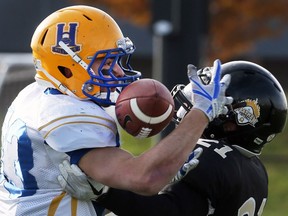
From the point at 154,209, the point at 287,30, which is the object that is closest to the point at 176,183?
the point at 154,209

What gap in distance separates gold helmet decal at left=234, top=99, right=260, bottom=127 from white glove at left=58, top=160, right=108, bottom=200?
731mm

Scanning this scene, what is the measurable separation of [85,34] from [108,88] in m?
0.25

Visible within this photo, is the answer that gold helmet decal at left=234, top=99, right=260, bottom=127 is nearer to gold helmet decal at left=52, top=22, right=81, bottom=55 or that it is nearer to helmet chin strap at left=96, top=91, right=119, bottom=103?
helmet chin strap at left=96, top=91, right=119, bottom=103

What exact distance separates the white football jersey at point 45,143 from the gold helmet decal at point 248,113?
2.23 feet

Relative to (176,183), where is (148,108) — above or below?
above

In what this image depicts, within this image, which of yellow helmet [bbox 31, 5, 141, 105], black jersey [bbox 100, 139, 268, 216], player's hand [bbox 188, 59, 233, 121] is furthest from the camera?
black jersey [bbox 100, 139, 268, 216]

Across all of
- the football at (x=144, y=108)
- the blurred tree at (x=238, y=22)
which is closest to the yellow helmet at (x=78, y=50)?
the football at (x=144, y=108)

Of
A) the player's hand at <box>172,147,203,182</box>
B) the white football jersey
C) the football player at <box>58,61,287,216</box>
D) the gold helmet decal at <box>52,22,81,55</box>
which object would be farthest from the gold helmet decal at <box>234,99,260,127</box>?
the gold helmet decal at <box>52,22,81,55</box>

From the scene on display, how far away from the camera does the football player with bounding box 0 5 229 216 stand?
3426 millimetres

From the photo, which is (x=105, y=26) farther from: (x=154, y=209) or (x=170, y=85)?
(x=170, y=85)

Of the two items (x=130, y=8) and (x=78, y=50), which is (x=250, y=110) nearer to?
(x=78, y=50)

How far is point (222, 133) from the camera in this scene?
162 inches

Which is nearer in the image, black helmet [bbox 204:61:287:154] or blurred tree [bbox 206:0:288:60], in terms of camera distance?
black helmet [bbox 204:61:287:154]

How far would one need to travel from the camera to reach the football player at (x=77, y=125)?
3426mm
